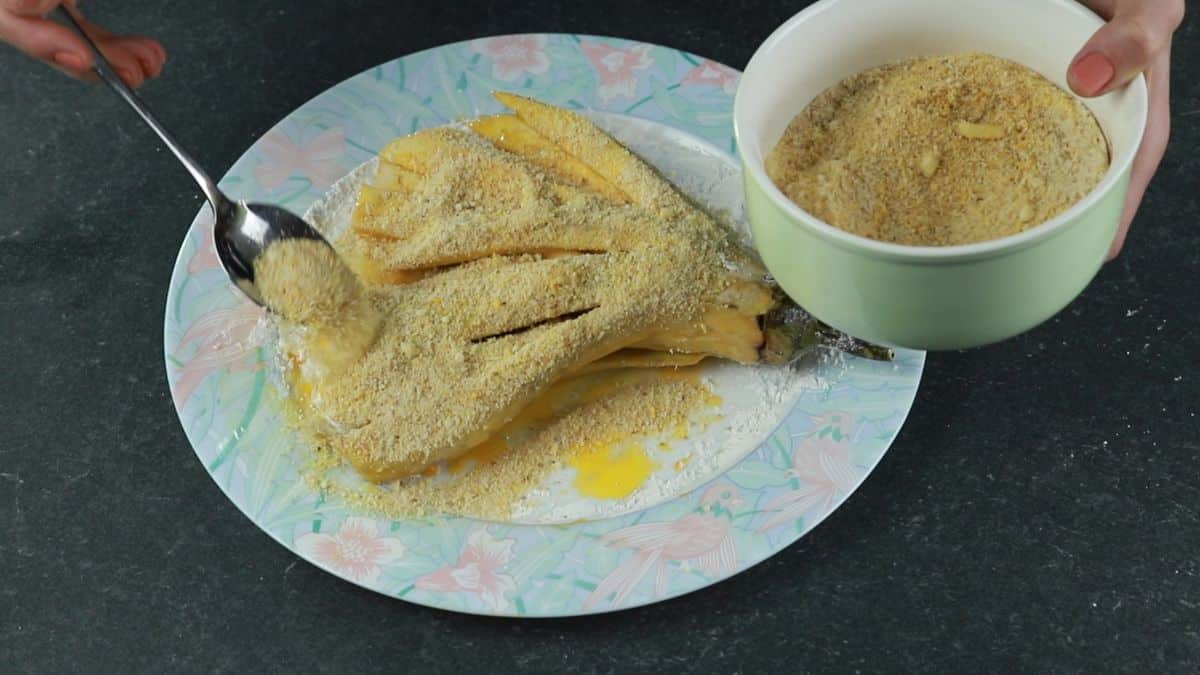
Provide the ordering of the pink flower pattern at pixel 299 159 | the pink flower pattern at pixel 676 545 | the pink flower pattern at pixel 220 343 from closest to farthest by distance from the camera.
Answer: the pink flower pattern at pixel 676 545 < the pink flower pattern at pixel 220 343 < the pink flower pattern at pixel 299 159

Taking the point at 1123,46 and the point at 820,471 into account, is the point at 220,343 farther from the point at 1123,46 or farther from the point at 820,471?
the point at 1123,46

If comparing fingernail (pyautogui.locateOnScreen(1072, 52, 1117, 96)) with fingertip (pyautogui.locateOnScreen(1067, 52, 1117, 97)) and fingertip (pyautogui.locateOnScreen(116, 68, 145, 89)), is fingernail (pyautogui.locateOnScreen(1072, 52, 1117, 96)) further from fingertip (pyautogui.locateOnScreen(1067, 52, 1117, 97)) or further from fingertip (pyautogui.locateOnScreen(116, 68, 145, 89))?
fingertip (pyautogui.locateOnScreen(116, 68, 145, 89))

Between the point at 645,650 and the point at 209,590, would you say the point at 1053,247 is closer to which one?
the point at 645,650

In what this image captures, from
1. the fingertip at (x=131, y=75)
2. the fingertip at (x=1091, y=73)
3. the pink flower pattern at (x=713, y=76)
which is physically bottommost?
the pink flower pattern at (x=713, y=76)

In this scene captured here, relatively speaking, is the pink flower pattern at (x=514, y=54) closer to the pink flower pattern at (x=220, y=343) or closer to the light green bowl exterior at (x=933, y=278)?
the pink flower pattern at (x=220, y=343)

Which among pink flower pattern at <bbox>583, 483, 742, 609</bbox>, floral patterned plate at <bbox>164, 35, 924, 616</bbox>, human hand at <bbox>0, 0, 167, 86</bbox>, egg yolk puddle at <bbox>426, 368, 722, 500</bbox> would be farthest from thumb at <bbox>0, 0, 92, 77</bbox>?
pink flower pattern at <bbox>583, 483, 742, 609</bbox>

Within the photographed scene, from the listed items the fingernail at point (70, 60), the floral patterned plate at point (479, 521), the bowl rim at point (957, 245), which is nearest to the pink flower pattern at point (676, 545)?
the floral patterned plate at point (479, 521)
